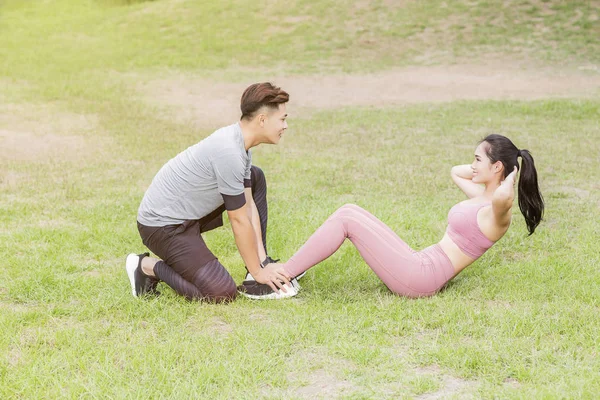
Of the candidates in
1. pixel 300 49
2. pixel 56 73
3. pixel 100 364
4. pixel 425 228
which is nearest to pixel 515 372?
pixel 100 364

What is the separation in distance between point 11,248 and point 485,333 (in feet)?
14.9

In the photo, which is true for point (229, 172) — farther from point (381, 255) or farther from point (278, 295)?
point (381, 255)

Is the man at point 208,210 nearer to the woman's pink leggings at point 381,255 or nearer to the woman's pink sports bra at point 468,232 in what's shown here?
the woman's pink leggings at point 381,255

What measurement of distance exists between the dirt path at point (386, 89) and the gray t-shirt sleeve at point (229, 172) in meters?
9.43

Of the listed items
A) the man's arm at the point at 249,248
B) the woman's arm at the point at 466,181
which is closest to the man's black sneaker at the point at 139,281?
the man's arm at the point at 249,248

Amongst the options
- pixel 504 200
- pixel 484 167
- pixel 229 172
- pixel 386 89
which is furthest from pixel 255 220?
pixel 386 89

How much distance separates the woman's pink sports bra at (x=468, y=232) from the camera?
216 inches

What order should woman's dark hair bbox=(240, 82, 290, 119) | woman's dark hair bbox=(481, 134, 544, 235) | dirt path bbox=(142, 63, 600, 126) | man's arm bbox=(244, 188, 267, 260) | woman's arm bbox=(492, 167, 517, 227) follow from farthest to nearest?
dirt path bbox=(142, 63, 600, 126) → man's arm bbox=(244, 188, 267, 260) → woman's dark hair bbox=(481, 134, 544, 235) → woman's dark hair bbox=(240, 82, 290, 119) → woman's arm bbox=(492, 167, 517, 227)

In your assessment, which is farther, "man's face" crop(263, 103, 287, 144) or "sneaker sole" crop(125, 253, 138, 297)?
"sneaker sole" crop(125, 253, 138, 297)

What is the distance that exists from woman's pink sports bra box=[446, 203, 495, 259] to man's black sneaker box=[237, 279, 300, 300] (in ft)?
4.23

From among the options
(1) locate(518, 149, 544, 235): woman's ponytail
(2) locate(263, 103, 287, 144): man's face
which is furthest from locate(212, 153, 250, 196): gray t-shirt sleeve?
(1) locate(518, 149, 544, 235): woman's ponytail

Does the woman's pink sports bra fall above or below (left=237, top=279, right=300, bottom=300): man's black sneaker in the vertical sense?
above

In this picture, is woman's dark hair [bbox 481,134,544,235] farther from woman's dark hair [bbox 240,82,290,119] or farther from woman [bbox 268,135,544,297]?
woman's dark hair [bbox 240,82,290,119]

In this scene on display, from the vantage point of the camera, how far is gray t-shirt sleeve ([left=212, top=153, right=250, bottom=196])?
5340 mm
